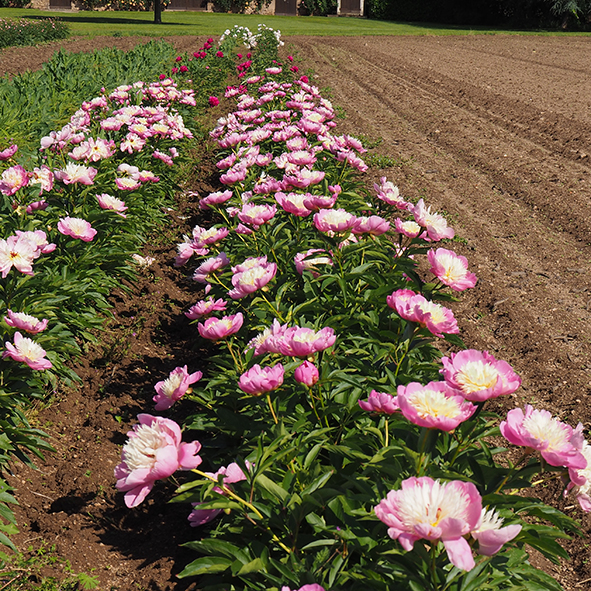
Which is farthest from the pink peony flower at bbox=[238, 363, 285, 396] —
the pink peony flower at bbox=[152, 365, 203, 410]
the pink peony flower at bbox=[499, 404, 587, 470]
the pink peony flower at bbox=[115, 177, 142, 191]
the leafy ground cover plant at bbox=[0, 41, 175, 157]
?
the leafy ground cover plant at bbox=[0, 41, 175, 157]

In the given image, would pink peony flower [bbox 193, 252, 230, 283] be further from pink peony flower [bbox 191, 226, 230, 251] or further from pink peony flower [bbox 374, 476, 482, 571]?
pink peony flower [bbox 374, 476, 482, 571]

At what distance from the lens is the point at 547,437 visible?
1188 mm

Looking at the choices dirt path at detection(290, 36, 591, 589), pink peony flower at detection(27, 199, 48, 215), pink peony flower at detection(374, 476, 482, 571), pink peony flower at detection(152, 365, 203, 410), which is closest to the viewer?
pink peony flower at detection(374, 476, 482, 571)

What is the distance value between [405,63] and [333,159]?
507 inches

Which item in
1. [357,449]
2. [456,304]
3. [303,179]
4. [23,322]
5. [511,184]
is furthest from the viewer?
[511,184]

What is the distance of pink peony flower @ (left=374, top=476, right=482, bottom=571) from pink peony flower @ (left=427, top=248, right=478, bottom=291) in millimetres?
926

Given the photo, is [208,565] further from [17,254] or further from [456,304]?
[456,304]

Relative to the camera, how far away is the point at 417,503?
105 centimetres

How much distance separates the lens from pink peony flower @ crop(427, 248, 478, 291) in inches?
73.2

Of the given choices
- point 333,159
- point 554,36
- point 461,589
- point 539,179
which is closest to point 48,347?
point 461,589

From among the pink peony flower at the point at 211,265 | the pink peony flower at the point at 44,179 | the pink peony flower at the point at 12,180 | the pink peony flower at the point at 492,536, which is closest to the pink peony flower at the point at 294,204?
the pink peony flower at the point at 211,265

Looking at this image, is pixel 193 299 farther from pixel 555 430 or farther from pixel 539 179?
pixel 539 179

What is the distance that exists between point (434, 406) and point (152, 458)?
0.67 meters

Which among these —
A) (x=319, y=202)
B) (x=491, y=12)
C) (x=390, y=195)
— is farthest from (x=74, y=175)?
(x=491, y=12)
